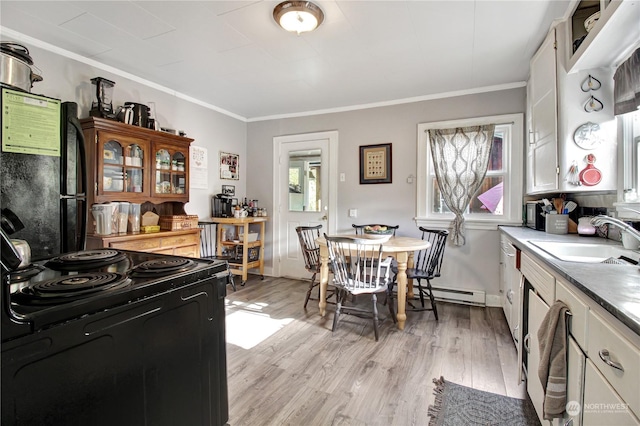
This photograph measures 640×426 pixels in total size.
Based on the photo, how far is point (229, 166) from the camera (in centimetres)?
443

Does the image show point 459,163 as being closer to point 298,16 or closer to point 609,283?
point 298,16

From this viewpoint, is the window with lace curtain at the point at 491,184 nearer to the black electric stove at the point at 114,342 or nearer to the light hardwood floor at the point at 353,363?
the light hardwood floor at the point at 353,363

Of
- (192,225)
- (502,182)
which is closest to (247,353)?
(192,225)

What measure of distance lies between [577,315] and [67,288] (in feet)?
5.26

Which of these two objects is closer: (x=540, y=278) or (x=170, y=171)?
(x=540, y=278)

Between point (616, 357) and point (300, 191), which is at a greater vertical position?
point (300, 191)

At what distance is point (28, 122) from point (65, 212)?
49 cm

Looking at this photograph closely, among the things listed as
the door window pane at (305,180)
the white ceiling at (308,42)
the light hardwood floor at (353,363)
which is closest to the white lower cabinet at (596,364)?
the light hardwood floor at (353,363)

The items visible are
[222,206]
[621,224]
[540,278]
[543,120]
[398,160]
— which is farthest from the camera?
[222,206]

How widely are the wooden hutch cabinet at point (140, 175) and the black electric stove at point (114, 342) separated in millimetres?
1680

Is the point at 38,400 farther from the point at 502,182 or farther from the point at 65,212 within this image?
the point at 502,182

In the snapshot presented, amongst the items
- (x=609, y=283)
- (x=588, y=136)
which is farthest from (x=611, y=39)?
(x=609, y=283)


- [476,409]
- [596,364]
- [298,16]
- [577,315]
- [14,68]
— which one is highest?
[298,16]

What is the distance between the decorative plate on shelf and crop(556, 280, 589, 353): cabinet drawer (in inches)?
52.0
